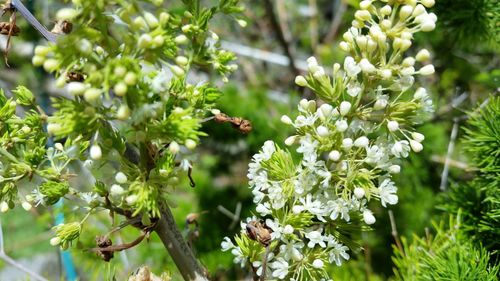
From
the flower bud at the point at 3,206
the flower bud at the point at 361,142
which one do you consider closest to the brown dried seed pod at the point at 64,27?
the flower bud at the point at 3,206

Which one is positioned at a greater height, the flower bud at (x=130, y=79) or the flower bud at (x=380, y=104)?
the flower bud at (x=130, y=79)

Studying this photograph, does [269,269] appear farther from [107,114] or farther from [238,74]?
[238,74]

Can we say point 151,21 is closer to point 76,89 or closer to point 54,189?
point 76,89

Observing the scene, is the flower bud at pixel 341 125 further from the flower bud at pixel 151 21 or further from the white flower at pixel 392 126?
the flower bud at pixel 151 21

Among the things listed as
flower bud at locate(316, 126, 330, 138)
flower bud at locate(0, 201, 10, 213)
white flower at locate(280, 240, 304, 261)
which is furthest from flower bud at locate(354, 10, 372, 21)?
flower bud at locate(0, 201, 10, 213)

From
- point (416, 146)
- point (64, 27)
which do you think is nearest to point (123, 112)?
point (64, 27)

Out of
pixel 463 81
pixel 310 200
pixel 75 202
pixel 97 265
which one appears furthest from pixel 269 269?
pixel 463 81

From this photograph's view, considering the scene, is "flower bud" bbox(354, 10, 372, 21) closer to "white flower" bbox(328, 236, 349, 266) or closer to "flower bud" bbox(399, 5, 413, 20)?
"flower bud" bbox(399, 5, 413, 20)
